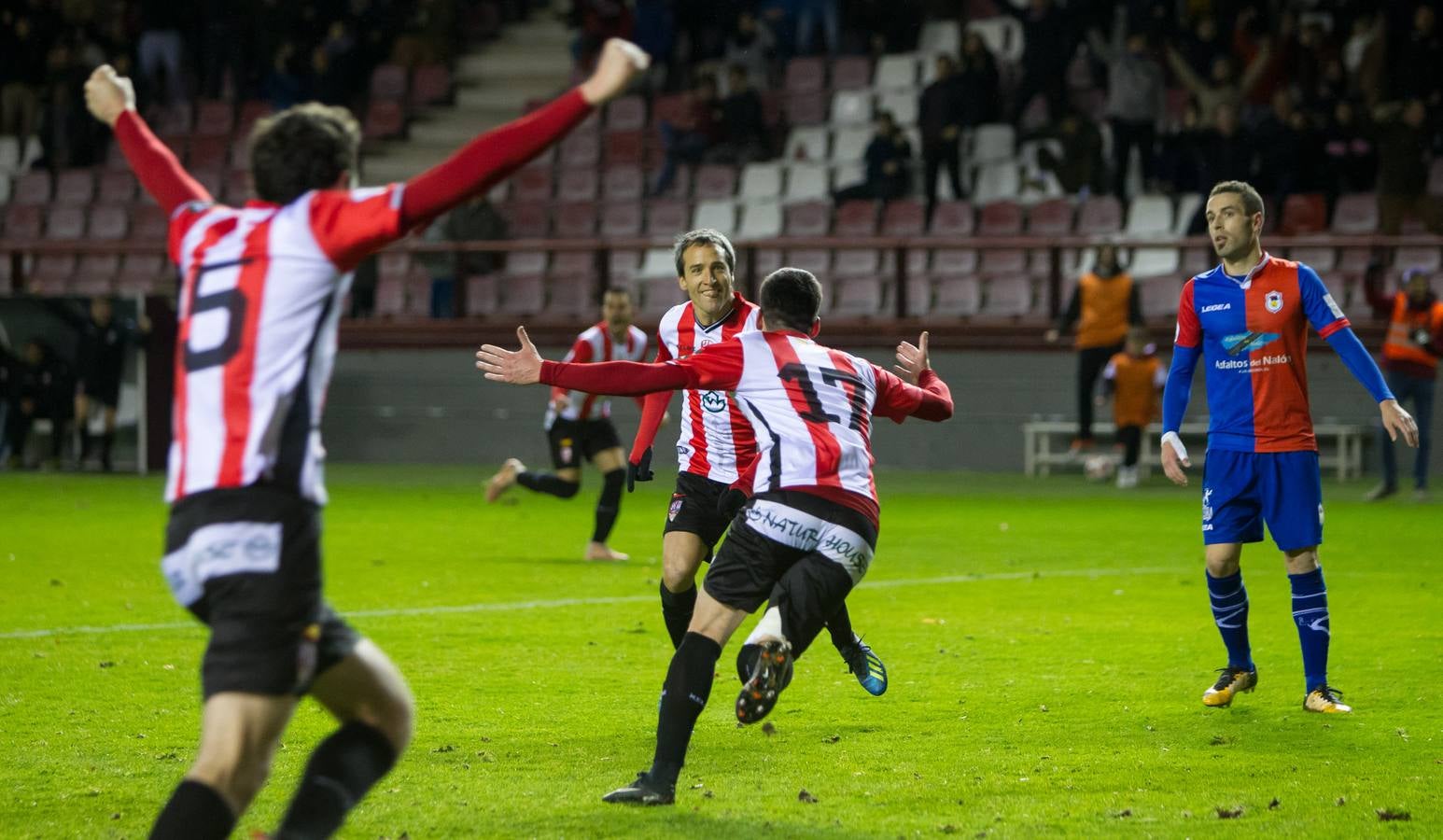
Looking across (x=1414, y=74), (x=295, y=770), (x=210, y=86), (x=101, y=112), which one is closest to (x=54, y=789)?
(x=295, y=770)

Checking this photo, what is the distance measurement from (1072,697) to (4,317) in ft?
59.5

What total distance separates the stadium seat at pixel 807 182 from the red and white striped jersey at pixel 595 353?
36.9ft

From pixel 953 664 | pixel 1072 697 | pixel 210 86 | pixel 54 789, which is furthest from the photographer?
pixel 210 86

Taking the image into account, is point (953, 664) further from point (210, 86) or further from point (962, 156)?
point (210, 86)

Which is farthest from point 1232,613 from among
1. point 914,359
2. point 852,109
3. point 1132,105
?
point 852,109

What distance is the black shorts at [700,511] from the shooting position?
7363 millimetres

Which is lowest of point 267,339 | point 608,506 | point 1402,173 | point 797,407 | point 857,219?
point 608,506

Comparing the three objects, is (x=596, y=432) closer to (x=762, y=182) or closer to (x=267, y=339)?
(x=267, y=339)

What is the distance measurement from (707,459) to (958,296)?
14990 millimetres

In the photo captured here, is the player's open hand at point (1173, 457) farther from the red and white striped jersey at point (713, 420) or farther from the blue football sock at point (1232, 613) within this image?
the red and white striped jersey at point (713, 420)

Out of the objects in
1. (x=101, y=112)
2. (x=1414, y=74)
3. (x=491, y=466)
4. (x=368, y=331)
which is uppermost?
(x=1414, y=74)

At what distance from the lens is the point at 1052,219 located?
73.7ft

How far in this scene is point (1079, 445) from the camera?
2041 cm

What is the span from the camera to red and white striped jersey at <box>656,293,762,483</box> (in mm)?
7445
